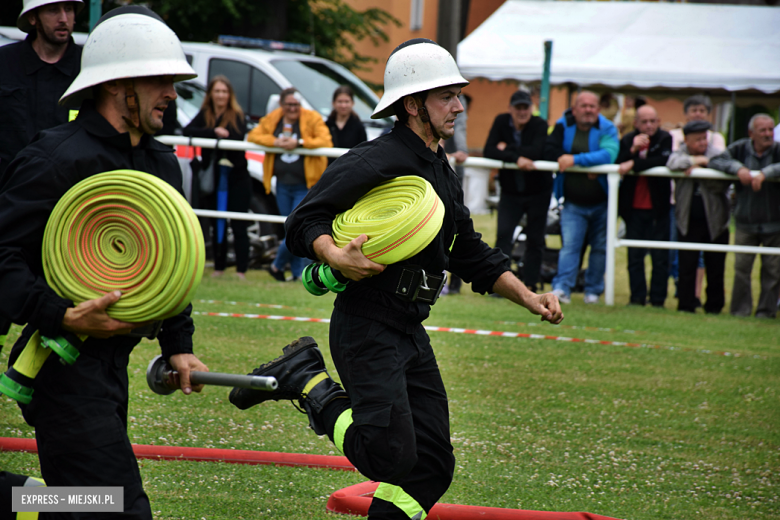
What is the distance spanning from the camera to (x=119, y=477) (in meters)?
2.81

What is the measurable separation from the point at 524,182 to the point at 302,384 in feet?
22.3

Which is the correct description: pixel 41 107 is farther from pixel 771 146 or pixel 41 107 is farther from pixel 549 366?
pixel 771 146

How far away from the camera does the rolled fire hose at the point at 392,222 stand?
3314 millimetres

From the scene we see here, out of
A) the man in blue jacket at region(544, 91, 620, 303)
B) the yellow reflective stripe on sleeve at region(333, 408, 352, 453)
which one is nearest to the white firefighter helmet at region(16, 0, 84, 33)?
the yellow reflective stripe on sleeve at region(333, 408, 352, 453)

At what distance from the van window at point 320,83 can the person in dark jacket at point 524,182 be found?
2484 millimetres

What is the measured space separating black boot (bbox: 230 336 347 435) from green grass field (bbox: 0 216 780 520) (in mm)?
535

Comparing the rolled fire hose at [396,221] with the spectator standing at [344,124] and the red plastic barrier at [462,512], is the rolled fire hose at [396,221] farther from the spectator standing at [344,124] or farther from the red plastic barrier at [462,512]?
the spectator standing at [344,124]

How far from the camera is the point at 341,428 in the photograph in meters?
3.56

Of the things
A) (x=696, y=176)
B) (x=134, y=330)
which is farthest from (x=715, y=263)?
(x=134, y=330)

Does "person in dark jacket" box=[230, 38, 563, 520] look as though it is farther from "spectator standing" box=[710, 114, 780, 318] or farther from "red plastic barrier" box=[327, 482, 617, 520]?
"spectator standing" box=[710, 114, 780, 318]

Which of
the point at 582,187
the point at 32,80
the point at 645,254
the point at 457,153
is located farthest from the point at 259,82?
the point at 32,80

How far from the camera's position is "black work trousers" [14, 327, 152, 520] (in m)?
2.80

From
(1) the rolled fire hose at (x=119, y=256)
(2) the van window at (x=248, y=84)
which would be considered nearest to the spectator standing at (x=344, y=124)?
(2) the van window at (x=248, y=84)

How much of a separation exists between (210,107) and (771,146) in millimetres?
6507
